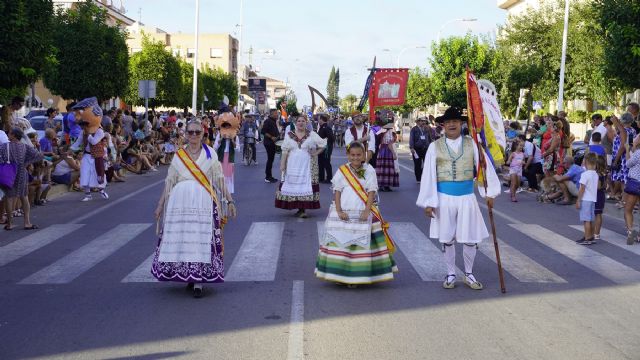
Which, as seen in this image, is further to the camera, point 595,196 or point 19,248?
point 595,196

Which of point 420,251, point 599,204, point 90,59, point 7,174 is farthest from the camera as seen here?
point 90,59

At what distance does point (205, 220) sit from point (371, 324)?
6.66ft

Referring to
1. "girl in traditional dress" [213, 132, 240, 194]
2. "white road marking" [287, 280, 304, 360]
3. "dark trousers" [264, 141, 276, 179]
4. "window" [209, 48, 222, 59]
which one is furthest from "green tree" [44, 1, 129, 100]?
"window" [209, 48, 222, 59]

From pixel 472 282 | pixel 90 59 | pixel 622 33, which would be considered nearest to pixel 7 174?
pixel 472 282

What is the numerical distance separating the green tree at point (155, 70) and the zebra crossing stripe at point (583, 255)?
45.0m

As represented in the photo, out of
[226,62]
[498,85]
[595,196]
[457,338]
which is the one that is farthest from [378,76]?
[226,62]

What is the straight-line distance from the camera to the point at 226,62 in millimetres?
126375

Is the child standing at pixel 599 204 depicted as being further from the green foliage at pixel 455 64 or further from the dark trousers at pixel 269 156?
the green foliage at pixel 455 64

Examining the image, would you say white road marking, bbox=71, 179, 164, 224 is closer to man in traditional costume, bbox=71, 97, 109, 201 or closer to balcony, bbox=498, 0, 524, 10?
man in traditional costume, bbox=71, 97, 109, 201

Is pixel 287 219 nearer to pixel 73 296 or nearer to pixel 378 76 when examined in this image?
pixel 73 296

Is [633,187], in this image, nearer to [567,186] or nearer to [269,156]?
[567,186]

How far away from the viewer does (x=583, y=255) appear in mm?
10555

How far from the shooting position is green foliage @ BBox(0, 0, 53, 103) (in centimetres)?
1518

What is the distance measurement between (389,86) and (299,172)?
30.4 ft
